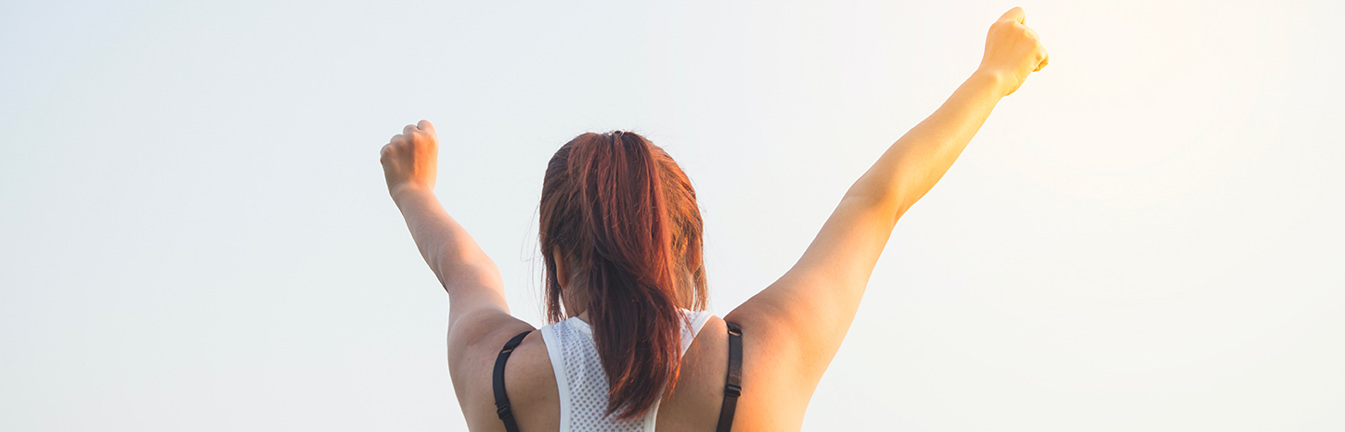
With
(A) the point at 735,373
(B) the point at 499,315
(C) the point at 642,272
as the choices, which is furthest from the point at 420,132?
(A) the point at 735,373

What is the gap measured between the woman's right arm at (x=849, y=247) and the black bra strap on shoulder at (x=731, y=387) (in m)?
0.02

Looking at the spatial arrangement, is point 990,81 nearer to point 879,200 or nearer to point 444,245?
point 879,200

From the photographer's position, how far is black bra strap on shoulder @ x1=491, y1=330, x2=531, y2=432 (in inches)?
87.0

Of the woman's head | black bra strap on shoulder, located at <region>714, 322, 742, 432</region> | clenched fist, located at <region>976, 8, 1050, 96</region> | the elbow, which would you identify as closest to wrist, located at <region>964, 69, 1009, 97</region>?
clenched fist, located at <region>976, 8, 1050, 96</region>

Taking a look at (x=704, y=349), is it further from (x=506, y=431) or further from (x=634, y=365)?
(x=506, y=431)

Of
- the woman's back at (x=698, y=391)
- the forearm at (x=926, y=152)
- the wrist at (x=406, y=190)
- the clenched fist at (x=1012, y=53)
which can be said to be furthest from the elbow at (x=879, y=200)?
the wrist at (x=406, y=190)

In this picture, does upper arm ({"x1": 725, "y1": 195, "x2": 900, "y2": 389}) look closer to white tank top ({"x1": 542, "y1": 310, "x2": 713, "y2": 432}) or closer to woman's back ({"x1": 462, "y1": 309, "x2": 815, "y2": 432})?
woman's back ({"x1": 462, "y1": 309, "x2": 815, "y2": 432})

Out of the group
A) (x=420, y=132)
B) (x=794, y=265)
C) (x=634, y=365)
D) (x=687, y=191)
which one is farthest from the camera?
(x=420, y=132)

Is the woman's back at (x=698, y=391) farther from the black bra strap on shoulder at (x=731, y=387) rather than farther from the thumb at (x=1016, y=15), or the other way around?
the thumb at (x=1016, y=15)

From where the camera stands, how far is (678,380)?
2141 millimetres

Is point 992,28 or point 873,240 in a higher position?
point 992,28

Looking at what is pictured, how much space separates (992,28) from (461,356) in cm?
198

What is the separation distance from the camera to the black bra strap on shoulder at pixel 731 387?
2.09 m

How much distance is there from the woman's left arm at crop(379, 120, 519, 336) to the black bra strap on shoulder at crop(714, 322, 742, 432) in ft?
2.14
